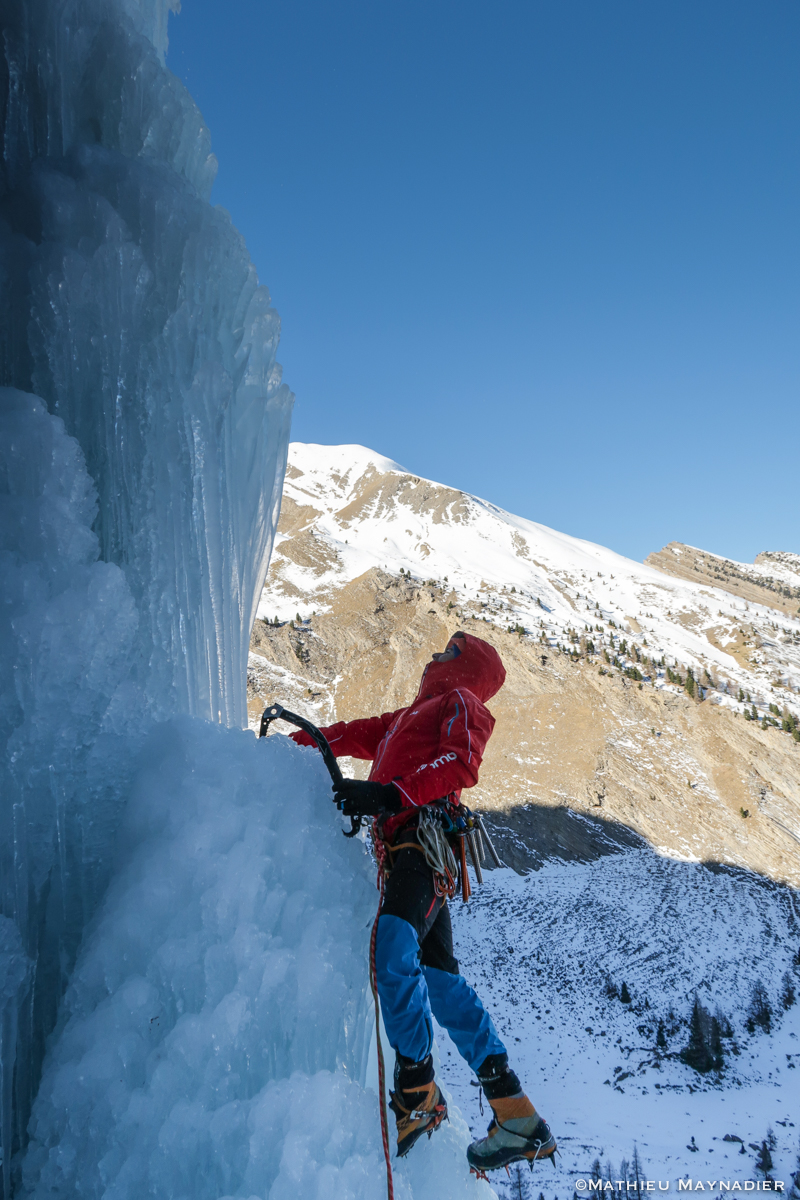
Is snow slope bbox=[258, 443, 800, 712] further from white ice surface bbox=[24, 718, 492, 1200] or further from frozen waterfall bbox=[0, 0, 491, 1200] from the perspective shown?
white ice surface bbox=[24, 718, 492, 1200]

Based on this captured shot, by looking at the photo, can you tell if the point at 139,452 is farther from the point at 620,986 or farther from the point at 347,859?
the point at 620,986

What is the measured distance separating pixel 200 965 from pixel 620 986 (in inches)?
1153

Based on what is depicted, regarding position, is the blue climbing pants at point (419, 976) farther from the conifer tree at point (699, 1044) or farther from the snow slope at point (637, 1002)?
the conifer tree at point (699, 1044)

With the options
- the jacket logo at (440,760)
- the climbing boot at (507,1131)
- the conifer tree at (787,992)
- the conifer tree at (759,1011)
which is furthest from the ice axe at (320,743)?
the conifer tree at (787,992)

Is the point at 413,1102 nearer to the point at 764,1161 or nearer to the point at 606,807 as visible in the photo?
the point at 764,1161

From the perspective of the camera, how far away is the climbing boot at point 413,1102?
2328 mm

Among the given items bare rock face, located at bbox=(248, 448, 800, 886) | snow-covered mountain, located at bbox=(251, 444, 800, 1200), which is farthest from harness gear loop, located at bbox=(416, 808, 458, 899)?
bare rock face, located at bbox=(248, 448, 800, 886)

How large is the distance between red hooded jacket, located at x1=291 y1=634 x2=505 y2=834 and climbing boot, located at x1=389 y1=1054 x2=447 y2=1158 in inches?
37.5

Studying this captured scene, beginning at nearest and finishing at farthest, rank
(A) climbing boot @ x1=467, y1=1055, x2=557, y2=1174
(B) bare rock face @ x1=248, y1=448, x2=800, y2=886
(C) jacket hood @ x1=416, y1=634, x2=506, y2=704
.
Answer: (A) climbing boot @ x1=467, y1=1055, x2=557, y2=1174 < (C) jacket hood @ x1=416, y1=634, x2=506, y2=704 < (B) bare rock face @ x1=248, y1=448, x2=800, y2=886

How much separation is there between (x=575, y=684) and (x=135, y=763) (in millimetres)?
55403

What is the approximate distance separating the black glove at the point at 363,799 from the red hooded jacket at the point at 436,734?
68mm

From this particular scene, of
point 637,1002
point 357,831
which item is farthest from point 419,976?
point 637,1002

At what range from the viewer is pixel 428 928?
8.71 feet

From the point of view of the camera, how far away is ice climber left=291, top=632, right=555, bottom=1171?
238 cm
